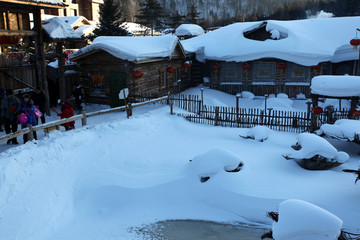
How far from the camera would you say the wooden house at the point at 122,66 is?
683 inches

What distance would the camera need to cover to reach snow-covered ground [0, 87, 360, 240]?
765 cm

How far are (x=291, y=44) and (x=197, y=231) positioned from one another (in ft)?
61.0

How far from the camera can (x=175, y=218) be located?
830cm

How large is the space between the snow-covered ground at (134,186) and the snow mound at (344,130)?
0.86 metres

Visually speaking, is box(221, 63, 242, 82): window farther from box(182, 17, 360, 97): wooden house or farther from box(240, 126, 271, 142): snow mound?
box(240, 126, 271, 142): snow mound

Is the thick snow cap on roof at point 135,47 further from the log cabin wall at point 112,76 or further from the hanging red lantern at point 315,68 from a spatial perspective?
the hanging red lantern at point 315,68

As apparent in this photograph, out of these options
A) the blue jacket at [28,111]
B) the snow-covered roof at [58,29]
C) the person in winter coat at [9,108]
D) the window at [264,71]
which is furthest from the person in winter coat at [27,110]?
the window at [264,71]

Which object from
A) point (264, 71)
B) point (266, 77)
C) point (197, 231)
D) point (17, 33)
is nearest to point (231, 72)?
point (264, 71)

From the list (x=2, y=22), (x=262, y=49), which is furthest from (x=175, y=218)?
(x=262, y=49)

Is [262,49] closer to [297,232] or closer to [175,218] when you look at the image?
[175,218]

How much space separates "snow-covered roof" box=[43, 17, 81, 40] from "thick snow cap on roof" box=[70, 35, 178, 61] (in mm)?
1910

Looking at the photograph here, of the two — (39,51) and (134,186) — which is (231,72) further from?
(134,186)

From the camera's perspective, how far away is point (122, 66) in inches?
703

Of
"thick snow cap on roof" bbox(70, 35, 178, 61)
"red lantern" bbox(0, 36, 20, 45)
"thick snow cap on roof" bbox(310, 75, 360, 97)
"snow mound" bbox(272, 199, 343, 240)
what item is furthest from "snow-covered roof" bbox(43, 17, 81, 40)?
"snow mound" bbox(272, 199, 343, 240)
